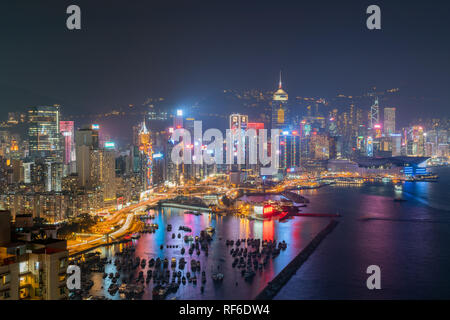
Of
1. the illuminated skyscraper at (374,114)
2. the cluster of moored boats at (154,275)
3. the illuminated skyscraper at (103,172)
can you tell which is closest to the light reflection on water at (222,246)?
the cluster of moored boats at (154,275)

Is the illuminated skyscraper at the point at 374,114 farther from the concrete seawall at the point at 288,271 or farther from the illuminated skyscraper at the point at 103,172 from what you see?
the concrete seawall at the point at 288,271

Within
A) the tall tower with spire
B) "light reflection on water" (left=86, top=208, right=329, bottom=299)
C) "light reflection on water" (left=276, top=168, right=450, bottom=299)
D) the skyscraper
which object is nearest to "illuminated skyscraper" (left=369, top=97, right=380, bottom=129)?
the skyscraper

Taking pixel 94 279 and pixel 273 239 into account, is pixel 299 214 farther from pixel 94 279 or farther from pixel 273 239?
pixel 94 279

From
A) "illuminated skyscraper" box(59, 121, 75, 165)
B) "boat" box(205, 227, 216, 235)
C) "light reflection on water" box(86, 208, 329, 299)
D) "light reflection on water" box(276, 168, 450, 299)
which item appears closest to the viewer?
"light reflection on water" box(86, 208, 329, 299)

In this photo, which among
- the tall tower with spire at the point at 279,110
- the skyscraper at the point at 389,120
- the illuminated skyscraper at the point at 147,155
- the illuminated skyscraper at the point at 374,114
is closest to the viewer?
the illuminated skyscraper at the point at 147,155

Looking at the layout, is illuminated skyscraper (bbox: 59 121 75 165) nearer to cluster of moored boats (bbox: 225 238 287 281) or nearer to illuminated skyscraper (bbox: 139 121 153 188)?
illuminated skyscraper (bbox: 139 121 153 188)

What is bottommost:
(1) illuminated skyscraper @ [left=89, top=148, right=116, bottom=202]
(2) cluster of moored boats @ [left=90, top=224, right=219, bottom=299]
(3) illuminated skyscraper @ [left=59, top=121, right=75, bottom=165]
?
(2) cluster of moored boats @ [left=90, top=224, right=219, bottom=299]
